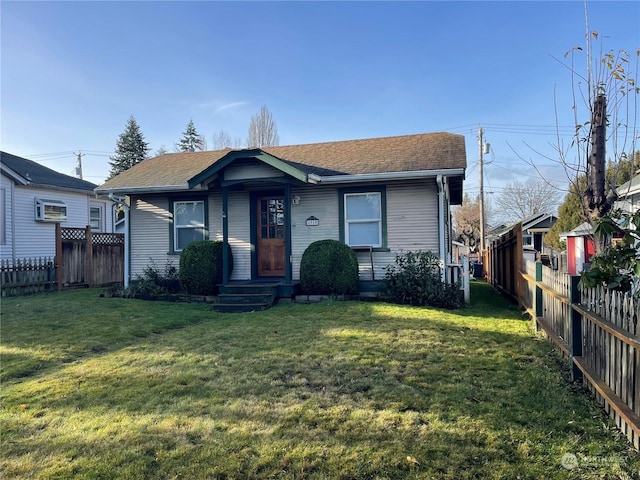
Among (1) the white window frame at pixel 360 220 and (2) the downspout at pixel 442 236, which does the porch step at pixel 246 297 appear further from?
(2) the downspout at pixel 442 236

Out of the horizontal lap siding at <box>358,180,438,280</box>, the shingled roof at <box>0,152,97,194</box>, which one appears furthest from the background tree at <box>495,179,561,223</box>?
the shingled roof at <box>0,152,97,194</box>

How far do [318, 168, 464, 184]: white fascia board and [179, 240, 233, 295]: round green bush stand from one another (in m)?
3.36

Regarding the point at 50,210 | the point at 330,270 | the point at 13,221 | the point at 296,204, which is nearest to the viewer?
the point at 330,270

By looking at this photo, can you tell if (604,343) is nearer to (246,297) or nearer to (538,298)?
Answer: (538,298)

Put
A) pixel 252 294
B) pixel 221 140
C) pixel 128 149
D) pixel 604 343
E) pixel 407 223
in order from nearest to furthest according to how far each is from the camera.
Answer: pixel 604 343 < pixel 252 294 < pixel 407 223 < pixel 128 149 < pixel 221 140

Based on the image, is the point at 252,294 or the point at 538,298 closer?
the point at 538,298

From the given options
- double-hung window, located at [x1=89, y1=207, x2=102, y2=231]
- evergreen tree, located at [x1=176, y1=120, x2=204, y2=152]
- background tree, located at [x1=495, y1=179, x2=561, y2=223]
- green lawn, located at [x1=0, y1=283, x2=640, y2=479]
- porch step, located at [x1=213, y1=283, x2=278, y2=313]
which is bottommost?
green lawn, located at [x1=0, y1=283, x2=640, y2=479]

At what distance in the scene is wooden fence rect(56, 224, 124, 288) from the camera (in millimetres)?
13484

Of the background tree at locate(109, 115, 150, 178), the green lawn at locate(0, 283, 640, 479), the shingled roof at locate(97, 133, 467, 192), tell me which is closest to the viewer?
the green lawn at locate(0, 283, 640, 479)

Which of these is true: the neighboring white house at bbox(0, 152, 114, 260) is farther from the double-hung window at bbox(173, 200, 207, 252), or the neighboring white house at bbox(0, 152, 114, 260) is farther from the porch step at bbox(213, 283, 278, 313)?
the porch step at bbox(213, 283, 278, 313)

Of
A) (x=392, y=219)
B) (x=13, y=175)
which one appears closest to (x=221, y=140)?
(x=13, y=175)

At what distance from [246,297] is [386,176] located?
4.35m

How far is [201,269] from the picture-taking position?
1041 cm

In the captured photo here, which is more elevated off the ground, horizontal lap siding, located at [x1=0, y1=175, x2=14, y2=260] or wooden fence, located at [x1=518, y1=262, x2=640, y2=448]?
horizontal lap siding, located at [x1=0, y1=175, x2=14, y2=260]
